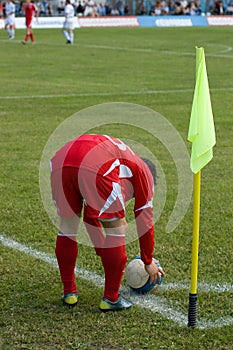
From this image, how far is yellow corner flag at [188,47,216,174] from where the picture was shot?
4.14 metres

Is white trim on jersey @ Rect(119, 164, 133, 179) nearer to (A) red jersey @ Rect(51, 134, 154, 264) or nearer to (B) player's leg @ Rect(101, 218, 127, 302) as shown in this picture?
(A) red jersey @ Rect(51, 134, 154, 264)

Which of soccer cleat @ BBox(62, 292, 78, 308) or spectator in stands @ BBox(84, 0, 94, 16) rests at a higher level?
soccer cleat @ BBox(62, 292, 78, 308)

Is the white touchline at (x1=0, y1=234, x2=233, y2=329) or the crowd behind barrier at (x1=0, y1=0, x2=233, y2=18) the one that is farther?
the crowd behind barrier at (x1=0, y1=0, x2=233, y2=18)

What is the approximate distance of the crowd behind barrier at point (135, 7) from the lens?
5562cm

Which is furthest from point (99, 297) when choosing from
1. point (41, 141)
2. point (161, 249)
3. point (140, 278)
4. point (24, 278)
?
point (41, 141)

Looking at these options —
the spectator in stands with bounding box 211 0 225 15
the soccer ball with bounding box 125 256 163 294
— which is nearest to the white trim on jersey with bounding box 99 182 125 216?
the soccer ball with bounding box 125 256 163 294

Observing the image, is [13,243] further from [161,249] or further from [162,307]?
[162,307]

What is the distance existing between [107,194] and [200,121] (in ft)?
2.37

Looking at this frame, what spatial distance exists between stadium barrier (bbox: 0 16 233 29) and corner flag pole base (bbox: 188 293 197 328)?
43144mm

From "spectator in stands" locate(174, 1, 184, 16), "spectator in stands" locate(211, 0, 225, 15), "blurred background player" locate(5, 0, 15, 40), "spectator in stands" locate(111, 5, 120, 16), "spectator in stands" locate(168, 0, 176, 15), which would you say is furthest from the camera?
"spectator in stands" locate(111, 5, 120, 16)

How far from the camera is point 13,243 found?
6.06 meters

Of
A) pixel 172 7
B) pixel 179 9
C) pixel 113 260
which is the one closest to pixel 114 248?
pixel 113 260

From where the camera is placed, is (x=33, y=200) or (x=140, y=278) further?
(x=33, y=200)

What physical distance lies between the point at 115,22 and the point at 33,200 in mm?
43230
